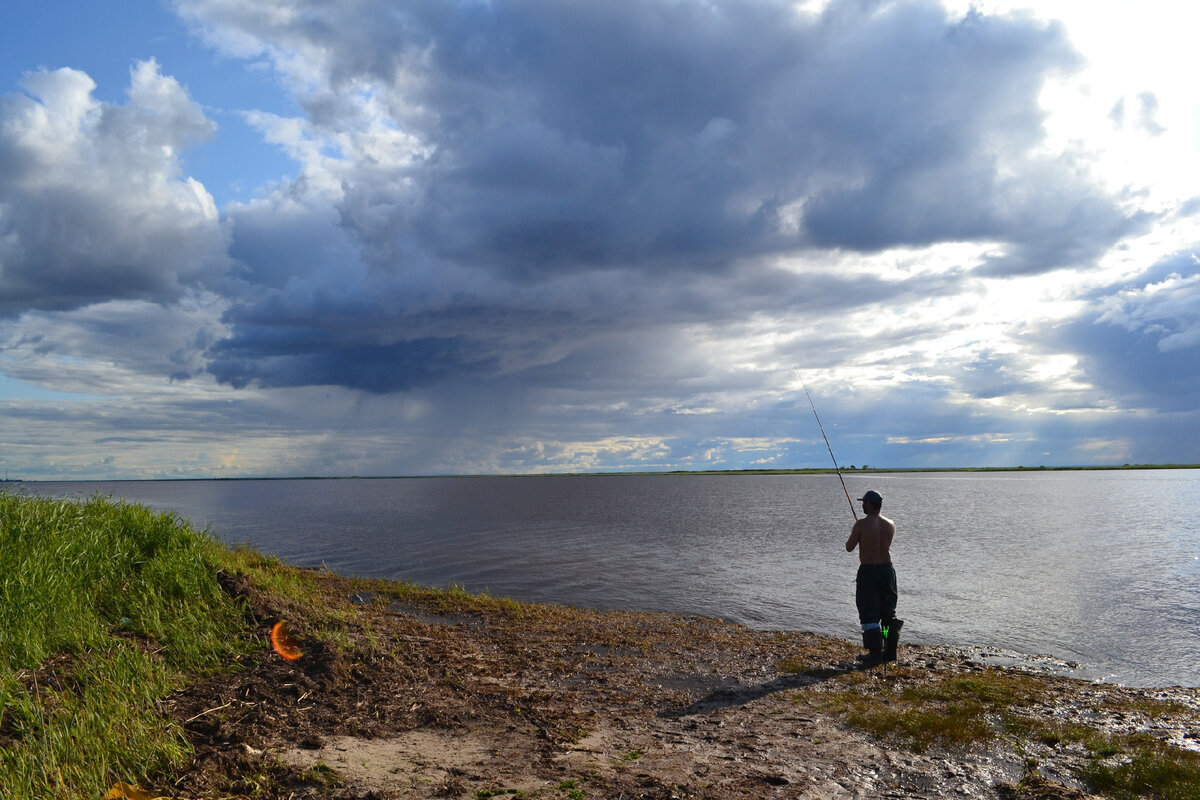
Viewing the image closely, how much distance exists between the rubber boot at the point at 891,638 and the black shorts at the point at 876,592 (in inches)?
6.0

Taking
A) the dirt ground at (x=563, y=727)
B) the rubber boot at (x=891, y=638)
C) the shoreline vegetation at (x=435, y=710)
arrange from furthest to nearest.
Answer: the rubber boot at (x=891, y=638) → the dirt ground at (x=563, y=727) → the shoreline vegetation at (x=435, y=710)

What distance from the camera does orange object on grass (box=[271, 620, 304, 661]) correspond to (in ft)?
30.7

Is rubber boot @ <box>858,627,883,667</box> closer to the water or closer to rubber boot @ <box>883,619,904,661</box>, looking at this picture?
rubber boot @ <box>883,619,904,661</box>

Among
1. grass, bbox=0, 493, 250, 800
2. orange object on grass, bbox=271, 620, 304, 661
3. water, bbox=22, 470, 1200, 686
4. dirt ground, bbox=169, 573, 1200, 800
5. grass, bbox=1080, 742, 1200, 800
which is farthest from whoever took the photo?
water, bbox=22, 470, 1200, 686

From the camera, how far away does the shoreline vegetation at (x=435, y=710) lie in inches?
249

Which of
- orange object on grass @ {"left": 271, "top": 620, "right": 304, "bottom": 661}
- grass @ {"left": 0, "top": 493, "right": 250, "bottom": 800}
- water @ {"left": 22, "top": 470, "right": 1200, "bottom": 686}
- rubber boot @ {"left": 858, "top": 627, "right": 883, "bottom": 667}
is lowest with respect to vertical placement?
water @ {"left": 22, "top": 470, "right": 1200, "bottom": 686}

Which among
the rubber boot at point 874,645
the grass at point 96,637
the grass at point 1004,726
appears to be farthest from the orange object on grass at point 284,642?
the rubber boot at point 874,645

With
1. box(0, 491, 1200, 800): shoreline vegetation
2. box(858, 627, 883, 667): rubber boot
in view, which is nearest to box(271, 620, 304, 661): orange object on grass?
box(0, 491, 1200, 800): shoreline vegetation

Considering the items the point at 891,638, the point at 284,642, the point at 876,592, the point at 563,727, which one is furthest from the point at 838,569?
the point at 284,642

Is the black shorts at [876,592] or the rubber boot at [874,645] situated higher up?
the black shorts at [876,592]

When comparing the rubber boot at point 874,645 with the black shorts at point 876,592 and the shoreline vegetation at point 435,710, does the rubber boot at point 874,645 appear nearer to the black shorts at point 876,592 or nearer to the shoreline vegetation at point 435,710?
the black shorts at point 876,592

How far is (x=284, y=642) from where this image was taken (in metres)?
9.68

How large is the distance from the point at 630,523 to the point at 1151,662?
41.6 metres

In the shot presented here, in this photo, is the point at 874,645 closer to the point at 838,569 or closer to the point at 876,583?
the point at 876,583
